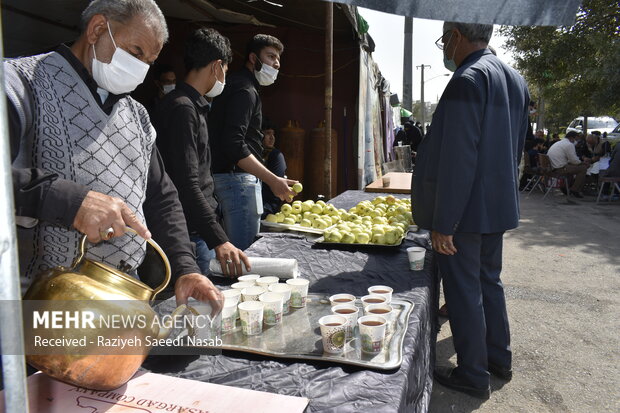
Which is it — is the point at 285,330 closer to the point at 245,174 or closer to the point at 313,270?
the point at 313,270

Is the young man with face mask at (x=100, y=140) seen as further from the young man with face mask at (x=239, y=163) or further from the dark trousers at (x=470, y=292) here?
the dark trousers at (x=470, y=292)

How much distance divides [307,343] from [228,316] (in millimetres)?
273

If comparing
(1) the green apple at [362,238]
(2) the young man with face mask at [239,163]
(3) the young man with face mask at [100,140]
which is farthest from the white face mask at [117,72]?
(1) the green apple at [362,238]

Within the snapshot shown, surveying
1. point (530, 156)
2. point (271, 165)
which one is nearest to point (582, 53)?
point (530, 156)

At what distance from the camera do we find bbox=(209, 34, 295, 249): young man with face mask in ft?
10.1

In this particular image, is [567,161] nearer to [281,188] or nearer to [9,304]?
[281,188]

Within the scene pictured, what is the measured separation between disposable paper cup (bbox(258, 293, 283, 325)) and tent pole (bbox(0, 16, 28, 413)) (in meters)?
0.99

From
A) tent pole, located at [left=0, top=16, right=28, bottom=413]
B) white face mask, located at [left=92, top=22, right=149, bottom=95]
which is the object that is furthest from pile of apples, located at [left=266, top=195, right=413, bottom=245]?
tent pole, located at [left=0, top=16, right=28, bottom=413]

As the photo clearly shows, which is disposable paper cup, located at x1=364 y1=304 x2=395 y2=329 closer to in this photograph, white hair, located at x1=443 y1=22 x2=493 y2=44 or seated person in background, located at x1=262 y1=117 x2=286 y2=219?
white hair, located at x1=443 y1=22 x2=493 y2=44

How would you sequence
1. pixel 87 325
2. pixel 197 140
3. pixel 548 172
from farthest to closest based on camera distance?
pixel 548 172
pixel 197 140
pixel 87 325

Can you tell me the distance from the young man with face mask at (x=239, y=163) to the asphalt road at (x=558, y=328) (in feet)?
5.28

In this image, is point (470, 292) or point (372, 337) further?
point (470, 292)

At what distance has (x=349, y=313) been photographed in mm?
1602

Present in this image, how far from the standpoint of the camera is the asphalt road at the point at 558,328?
2.80 meters
